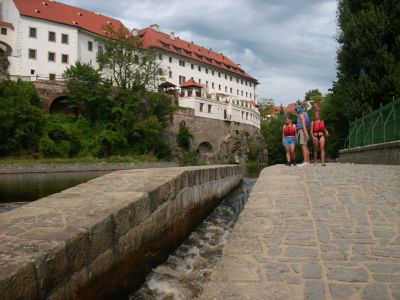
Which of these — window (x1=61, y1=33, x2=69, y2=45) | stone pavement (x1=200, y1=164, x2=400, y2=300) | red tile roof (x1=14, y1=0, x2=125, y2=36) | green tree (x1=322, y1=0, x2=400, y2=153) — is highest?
red tile roof (x1=14, y1=0, x2=125, y2=36)

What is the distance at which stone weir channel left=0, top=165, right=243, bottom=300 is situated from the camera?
11.3 feet

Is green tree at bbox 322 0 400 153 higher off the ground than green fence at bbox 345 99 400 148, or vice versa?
green tree at bbox 322 0 400 153

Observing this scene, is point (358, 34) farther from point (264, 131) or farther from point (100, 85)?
point (264, 131)

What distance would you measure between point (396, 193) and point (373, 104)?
16.9 m

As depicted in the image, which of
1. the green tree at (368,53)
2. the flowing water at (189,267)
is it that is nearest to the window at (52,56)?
the green tree at (368,53)

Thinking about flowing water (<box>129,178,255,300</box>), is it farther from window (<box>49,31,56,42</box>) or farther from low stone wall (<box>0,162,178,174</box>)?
window (<box>49,31,56,42</box>)

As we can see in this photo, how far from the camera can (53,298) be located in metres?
3.63

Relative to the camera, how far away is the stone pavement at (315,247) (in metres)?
3.43

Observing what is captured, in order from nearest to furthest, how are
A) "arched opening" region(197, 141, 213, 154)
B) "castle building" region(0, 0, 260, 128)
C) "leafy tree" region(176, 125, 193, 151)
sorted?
"castle building" region(0, 0, 260, 128), "leafy tree" region(176, 125, 193, 151), "arched opening" region(197, 141, 213, 154)

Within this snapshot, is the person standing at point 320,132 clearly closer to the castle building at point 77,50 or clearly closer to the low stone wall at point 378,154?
the low stone wall at point 378,154

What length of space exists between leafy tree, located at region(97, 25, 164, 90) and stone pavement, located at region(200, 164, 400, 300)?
47397 mm

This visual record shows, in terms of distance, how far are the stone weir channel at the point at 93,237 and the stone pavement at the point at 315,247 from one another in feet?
5.00

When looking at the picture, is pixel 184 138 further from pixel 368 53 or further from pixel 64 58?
pixel 368 53

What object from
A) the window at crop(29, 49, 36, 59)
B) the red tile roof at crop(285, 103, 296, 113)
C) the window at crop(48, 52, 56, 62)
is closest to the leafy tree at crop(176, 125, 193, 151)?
the window at crop(48, 52, 56, 62)
